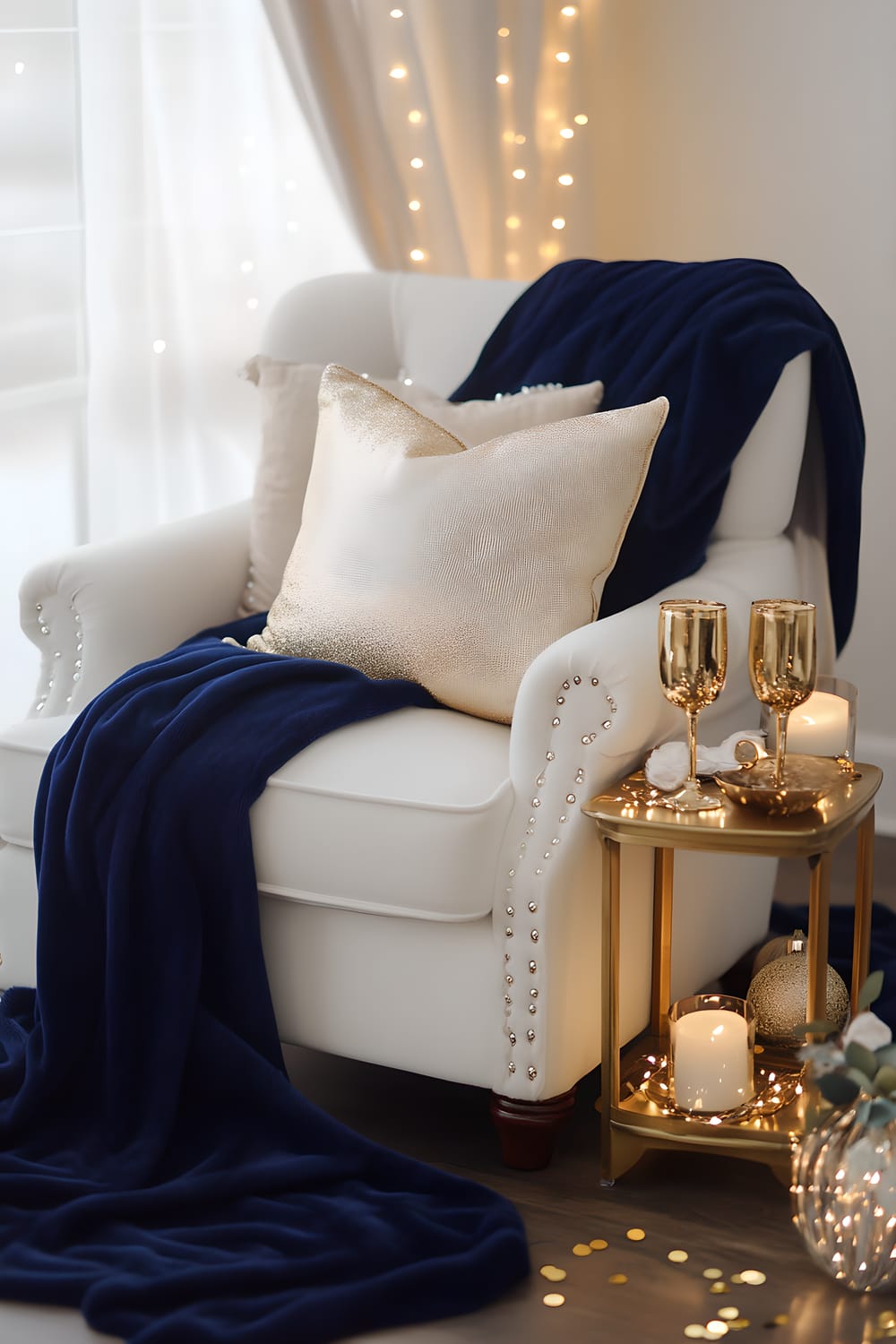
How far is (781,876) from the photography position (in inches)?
104

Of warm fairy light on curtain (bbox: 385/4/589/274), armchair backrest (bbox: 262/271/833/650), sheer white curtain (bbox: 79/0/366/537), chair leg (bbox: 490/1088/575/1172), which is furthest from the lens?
warm fairy light on curtain (bbox: 385/4/589/274)

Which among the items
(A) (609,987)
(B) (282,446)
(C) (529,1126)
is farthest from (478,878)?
(B) (282,446)

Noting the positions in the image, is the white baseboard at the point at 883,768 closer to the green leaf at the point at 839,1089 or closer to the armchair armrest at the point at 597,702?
the armchair armrest at the point at 597,702

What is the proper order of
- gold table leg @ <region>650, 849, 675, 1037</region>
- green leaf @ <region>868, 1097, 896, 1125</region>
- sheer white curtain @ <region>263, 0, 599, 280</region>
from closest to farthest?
green leaf @ <region>868, 1097, 896, 1125</region>
gold table leg @ <region>650, 849, 675, 1037</region>
sheer white curtain @ <region>263, 0, 599, 280</region>

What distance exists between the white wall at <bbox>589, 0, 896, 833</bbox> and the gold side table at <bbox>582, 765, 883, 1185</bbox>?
1.27 meters

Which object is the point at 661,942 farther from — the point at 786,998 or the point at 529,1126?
the point at 529,1126

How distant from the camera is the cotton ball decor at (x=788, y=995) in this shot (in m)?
1.81

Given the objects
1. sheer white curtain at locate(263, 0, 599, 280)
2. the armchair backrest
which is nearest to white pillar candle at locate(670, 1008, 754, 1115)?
the armchair backrest

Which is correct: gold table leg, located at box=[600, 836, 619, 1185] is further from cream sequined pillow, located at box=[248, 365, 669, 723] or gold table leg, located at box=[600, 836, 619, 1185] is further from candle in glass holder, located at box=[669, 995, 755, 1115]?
cream sequined pillow, located at box=[248, 365, 669, 723]

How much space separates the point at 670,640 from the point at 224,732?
0.54 m

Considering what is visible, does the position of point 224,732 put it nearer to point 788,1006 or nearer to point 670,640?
point 670,640

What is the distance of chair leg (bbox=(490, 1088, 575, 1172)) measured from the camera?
1.67 meters

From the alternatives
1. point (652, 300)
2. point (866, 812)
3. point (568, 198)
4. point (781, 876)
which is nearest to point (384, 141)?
point (568, 198)

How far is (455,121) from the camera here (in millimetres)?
2973
